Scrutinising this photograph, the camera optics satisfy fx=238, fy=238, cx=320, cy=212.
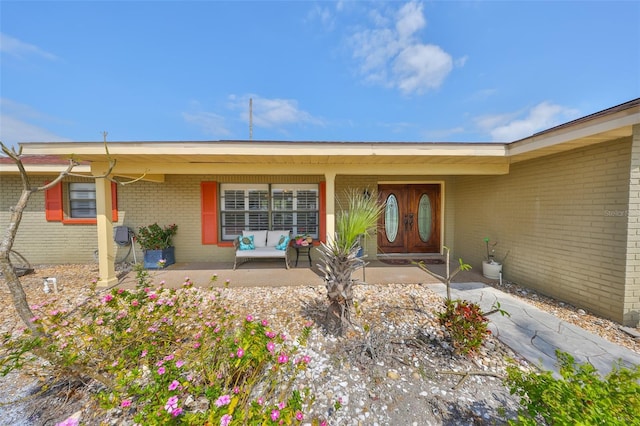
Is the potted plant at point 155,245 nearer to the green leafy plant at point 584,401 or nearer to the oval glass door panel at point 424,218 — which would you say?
the green leafy plant at point 584,401

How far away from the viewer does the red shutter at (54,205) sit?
18.1 feet

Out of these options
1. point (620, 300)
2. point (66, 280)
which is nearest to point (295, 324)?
point (620, 300)

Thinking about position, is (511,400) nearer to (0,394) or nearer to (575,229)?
(575,229)

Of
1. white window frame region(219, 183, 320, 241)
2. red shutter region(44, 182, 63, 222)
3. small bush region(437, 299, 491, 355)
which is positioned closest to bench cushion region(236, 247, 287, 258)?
white window frame region(219, 183, 320, 241)

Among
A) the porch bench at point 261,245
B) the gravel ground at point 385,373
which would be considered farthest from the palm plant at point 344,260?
the porch bench at point 261,245

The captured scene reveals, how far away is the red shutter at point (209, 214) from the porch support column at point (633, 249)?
6.80 m

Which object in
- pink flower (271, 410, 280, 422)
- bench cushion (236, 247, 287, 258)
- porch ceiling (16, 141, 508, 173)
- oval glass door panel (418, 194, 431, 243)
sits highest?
porch ceiling (16, 141, 508, 173)

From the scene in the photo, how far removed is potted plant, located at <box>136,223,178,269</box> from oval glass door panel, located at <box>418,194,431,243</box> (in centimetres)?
621

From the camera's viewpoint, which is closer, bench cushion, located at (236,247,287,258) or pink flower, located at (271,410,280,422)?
pink flower, located at (271,410,280,422)

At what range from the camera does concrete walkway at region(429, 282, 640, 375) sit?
222 cm

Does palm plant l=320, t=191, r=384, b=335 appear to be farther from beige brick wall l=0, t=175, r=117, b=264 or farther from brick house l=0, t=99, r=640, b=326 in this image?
beige brick wall l=0, t=175, r=117, b=264

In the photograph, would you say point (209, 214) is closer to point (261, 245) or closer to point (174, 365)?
point (261, 245)

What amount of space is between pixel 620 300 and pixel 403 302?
249cm

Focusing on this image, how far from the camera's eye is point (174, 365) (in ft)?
5.19
